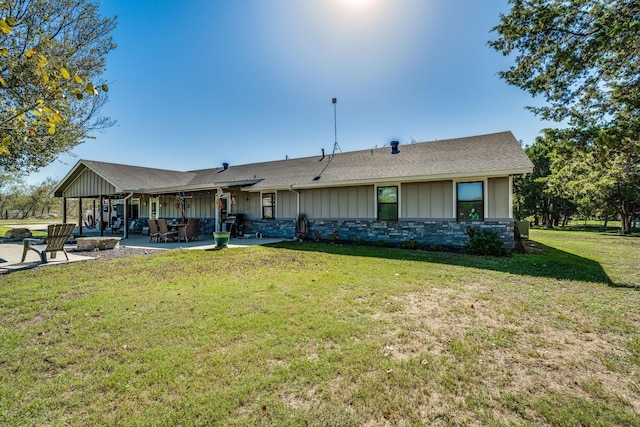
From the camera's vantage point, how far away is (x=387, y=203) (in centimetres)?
1138

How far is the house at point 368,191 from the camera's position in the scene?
962 centimetres

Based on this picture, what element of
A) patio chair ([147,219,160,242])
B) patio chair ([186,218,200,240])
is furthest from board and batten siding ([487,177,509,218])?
patio chair ([147,219,160,242])

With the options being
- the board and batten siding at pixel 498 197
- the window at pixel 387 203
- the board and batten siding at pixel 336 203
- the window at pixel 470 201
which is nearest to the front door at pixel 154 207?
the board and batten siding at pixel 336 203

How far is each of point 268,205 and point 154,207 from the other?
909 centimetres

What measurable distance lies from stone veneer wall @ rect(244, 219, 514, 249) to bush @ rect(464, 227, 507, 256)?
27cm

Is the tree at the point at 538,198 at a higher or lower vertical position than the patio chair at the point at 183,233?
higher

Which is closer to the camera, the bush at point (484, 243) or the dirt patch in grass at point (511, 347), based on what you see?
the dirt patch in grass at point (511, 347)

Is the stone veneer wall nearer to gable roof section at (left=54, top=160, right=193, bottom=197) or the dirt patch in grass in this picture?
the dirt patch in grass

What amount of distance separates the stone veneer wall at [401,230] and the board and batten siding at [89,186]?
30.5 ft

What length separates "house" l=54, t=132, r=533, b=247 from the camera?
962 cm

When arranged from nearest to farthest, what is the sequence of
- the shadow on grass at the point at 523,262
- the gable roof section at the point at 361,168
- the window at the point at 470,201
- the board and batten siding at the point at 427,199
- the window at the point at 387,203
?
the shadow on grass at the point at 523,262
the window at the point at 470,201
the gable roof section at the point at 361,168
the board and batten siding at the point at 427,199
the window at the point at 387,203

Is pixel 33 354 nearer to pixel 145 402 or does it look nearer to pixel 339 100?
pixel 145 402

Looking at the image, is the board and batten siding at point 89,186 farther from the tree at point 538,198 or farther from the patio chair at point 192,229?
the tree at point 538,198

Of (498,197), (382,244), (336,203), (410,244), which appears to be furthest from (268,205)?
(498,197)
